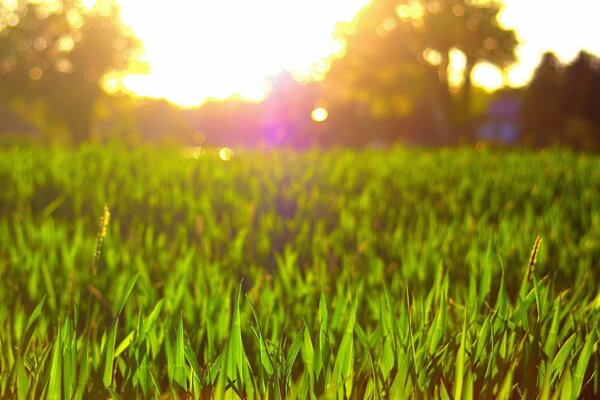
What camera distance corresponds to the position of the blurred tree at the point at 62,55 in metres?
32.0

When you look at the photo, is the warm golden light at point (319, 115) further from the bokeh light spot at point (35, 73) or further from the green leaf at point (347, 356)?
the bokeh light spot at point (35, 73)

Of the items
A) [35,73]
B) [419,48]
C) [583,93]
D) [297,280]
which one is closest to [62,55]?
[35,73]

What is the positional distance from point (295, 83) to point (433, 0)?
18.0 meters

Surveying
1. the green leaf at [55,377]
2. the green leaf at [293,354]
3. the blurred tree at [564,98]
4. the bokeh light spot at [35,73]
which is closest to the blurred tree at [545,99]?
the blurred tree at [564,98]

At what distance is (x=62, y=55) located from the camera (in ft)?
108

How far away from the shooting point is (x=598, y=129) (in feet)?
97.4

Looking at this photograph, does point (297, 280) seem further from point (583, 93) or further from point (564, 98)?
point (564, 98)

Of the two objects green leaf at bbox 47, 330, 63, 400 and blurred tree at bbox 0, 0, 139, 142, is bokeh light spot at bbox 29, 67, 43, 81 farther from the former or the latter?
green leaf at bbox 47, 330, 63, 400

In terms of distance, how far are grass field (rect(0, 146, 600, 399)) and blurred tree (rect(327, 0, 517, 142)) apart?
25.4 meters

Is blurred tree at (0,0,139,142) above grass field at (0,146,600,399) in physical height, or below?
above

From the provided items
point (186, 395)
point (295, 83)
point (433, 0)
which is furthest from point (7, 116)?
point (186, 395)

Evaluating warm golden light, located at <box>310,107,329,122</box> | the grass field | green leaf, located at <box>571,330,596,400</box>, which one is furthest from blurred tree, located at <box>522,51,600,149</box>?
green leaf, located at <box>571,330,596,400</box>

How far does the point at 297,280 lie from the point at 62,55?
34.4m

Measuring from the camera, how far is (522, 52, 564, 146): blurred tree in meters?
31.0
